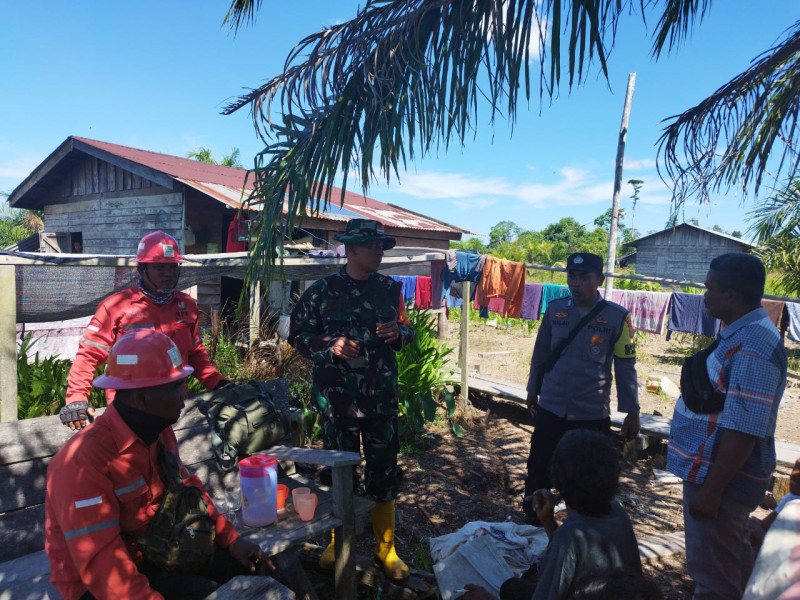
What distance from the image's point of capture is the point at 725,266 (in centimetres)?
195

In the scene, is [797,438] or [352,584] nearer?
[352,584]

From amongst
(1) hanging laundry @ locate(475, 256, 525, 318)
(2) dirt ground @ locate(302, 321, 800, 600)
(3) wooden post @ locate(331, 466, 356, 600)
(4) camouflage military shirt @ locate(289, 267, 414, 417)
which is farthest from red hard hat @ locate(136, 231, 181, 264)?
(1) hanging laundry @ locate(475, 256, 525, 318)

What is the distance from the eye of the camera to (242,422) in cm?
277

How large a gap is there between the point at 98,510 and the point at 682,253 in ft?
95.1

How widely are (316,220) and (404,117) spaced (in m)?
6.05

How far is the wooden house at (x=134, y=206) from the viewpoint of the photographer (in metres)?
8.17

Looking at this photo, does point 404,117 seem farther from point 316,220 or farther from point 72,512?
point 316,220

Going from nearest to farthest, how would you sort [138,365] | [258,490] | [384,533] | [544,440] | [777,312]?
[138,365], [258,490], [384,533], [544,440], [777,312]

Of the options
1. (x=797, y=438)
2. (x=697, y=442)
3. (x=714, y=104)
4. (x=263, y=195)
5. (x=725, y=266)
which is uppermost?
(x=714, y=104)

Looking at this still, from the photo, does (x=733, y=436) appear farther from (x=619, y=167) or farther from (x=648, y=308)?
(x=619, y=167)

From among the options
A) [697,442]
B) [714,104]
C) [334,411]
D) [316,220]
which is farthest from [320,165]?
[316,220]

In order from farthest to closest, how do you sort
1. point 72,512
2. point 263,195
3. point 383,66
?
point 263,195 < point 383,66 < point 72,512

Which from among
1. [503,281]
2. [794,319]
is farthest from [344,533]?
[794,319]

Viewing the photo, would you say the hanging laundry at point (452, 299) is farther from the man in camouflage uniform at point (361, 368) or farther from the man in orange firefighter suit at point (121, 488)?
the man in orange firefighter suit at point (121, 488)
